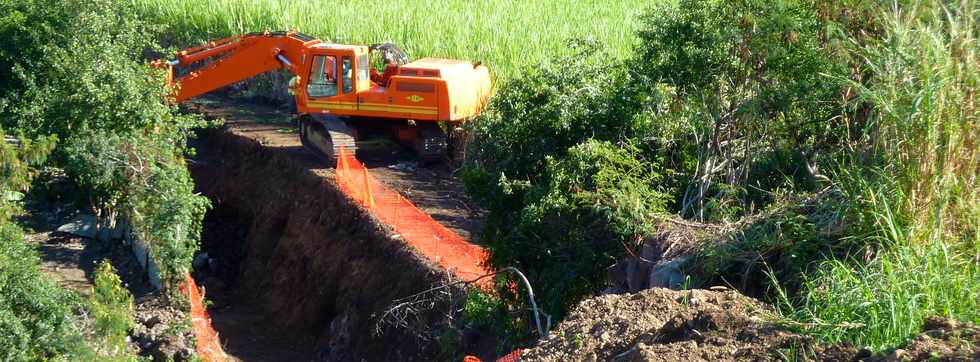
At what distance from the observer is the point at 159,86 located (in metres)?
17.3

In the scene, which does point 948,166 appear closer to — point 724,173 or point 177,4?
point 724,173

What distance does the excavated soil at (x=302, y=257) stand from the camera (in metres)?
14.6

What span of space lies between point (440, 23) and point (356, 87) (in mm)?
6111

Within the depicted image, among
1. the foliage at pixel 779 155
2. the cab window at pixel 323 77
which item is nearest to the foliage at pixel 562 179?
the foliage at pixel 779 155

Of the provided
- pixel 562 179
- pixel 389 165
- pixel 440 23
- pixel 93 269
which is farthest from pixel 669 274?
pixel 440 23

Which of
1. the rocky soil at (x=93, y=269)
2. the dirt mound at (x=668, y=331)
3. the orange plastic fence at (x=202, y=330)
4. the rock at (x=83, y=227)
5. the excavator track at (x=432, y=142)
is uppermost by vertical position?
the dirt mound at (x=668, y=331)

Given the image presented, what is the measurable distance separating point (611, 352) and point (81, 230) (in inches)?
534

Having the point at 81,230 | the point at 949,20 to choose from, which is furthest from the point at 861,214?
the point at 81,230

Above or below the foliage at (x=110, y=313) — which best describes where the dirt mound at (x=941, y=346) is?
above

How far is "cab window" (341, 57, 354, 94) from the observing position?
18777 millimetres

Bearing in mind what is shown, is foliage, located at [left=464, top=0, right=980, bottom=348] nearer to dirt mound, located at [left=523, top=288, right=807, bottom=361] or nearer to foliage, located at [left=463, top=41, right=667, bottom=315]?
foliage, located at [left=463, top=41, right=667, bottom=315]

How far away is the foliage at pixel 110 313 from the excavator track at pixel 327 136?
535 cm

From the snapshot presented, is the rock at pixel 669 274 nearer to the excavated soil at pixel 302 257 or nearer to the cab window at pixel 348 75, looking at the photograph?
the excavated soil at pixel 302 257

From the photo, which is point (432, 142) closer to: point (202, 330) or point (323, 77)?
point (323, 77)
